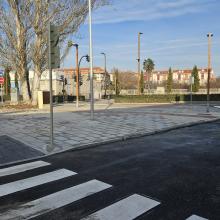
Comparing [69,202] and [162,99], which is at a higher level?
[162,99]

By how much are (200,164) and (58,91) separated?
54260mm

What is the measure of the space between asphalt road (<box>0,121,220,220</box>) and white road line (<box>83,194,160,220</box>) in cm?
9

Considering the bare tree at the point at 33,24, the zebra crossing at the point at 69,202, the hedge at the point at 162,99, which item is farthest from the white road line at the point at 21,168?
the hedge at the point at 162,99

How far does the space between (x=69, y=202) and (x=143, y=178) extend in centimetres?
172

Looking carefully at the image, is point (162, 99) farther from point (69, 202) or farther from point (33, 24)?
point (69, 202)

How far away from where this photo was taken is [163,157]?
771cm

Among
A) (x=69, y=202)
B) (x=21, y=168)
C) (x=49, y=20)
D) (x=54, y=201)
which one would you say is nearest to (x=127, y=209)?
(x=69, y=202)

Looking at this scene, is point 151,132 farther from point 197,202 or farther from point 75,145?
point 197,202

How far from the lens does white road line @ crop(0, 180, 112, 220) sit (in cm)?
430

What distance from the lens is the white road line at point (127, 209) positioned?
4.21m

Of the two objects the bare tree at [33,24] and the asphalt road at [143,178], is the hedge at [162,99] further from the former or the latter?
the asphalt road at [143,178]

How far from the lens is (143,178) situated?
594cm

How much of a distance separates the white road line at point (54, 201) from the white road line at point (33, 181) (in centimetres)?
67

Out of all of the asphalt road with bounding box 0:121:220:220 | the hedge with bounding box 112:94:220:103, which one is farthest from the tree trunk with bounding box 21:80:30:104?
the asphalt road with bounding box 0:121:220:220
